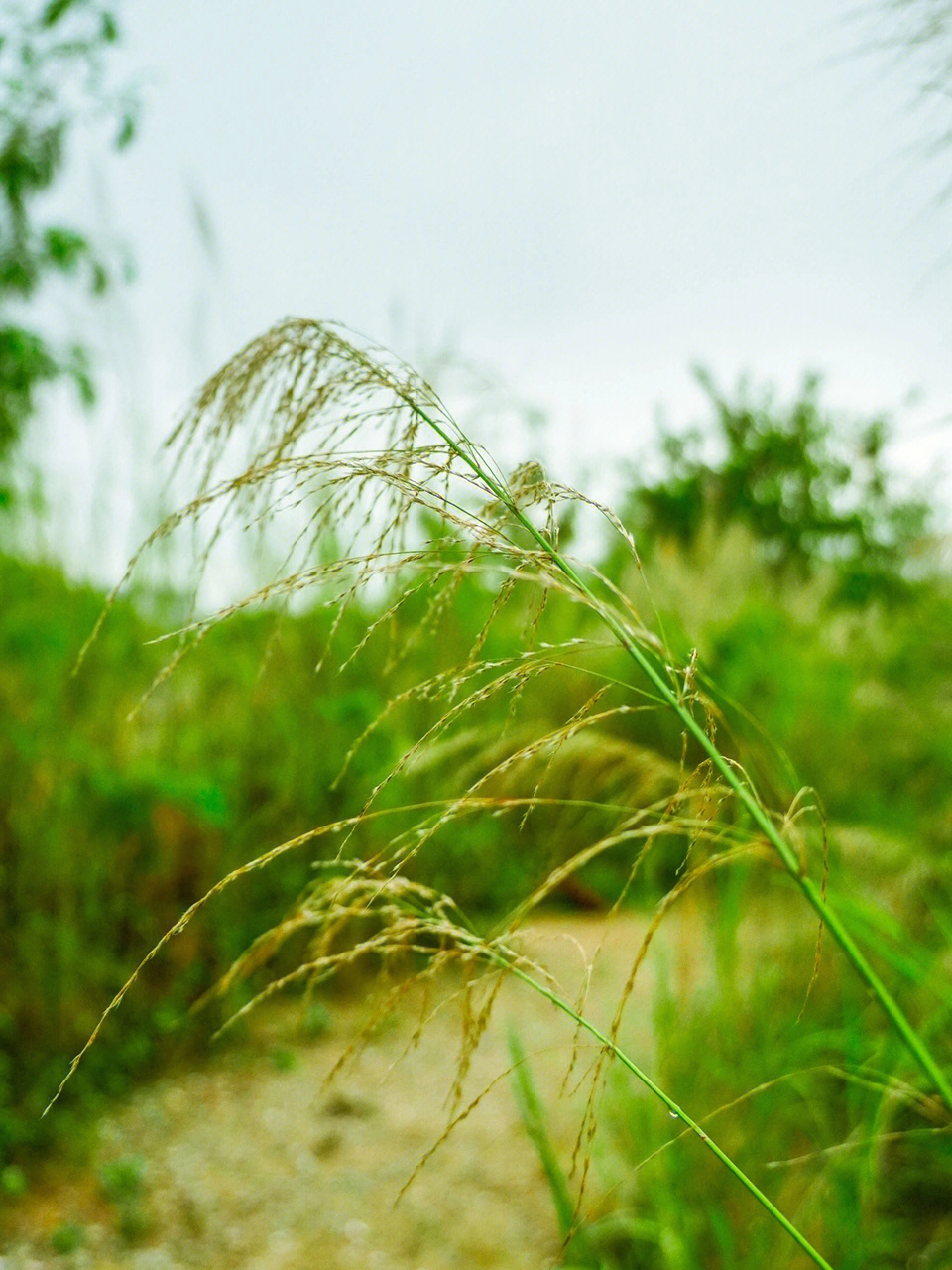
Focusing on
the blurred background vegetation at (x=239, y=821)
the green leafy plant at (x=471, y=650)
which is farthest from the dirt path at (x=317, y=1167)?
the green leafy plant at (x=471, y=650)

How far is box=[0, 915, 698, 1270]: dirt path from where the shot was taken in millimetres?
1779

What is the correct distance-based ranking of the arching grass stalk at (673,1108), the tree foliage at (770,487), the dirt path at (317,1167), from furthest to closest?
the tree foliage at (770,487) < the dirt path at (317,1167) < the arching grass stalk at (673,1108)

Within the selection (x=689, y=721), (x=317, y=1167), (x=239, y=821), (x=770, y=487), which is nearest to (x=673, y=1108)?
(x=689, y=721)

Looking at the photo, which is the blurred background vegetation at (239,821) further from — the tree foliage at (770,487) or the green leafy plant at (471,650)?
the tree foliage at (770,487)

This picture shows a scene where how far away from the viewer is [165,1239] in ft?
5.91

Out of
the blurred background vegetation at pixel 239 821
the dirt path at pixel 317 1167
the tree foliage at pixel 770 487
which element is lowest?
the dirt path at pixel 317 1167

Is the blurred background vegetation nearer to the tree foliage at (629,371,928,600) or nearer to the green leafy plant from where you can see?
the green leafy plant

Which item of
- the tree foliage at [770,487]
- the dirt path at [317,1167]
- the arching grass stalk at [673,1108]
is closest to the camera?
the arching grass stalk at [673,1108]

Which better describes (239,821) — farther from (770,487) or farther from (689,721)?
(770,487)

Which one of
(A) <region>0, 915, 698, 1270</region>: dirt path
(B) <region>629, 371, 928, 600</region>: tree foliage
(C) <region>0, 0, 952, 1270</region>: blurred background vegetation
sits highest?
(B) <region>629, 371, 928, 600</region>: tree foliage

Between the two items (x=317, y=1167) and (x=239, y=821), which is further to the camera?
(x=239, y=821)

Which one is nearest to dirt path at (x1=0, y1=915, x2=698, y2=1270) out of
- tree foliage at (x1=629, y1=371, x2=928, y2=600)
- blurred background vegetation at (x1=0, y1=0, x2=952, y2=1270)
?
blurred background vegetation at (x1=0, y1=0, x2=952, y2=1270)

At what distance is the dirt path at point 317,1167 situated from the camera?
5.84 feet

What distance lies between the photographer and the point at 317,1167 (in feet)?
6.64
